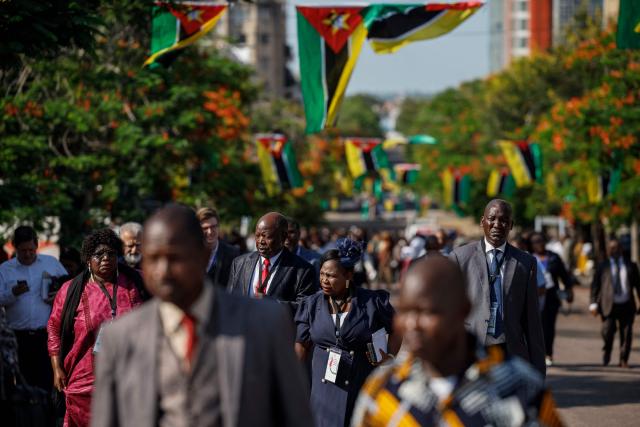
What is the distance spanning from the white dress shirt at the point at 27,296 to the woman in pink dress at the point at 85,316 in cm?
185

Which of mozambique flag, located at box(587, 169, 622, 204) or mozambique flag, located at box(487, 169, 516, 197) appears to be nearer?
mozambique flag, located at box(587, 169, 622, 204)

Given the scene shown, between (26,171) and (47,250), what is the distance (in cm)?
127

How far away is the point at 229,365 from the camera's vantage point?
427 cm

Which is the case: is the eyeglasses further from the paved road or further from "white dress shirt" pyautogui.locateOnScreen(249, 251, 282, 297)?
the paved road

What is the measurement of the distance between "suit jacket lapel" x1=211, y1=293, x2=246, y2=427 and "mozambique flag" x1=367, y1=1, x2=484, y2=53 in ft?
39.2

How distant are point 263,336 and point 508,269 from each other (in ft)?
17.2

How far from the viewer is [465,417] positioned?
170 inches

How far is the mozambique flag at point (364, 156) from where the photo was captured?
4069 cm

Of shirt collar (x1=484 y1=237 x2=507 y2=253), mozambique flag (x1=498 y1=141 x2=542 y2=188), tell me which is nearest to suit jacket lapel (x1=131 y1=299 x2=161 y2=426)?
shirt collar (x1=484 y1=237 x2=507 y2=253)

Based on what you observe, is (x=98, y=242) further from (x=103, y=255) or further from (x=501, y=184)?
(x=501, y=184)

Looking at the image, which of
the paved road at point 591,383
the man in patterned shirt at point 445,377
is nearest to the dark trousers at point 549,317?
the paved road at point 591,383

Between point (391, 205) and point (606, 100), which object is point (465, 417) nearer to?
point (606, 100)

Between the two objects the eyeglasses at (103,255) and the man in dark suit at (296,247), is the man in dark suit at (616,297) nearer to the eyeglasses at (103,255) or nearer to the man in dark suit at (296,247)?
the man in dark suit at (296,247)

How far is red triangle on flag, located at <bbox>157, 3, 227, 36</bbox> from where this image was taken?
1578cm
